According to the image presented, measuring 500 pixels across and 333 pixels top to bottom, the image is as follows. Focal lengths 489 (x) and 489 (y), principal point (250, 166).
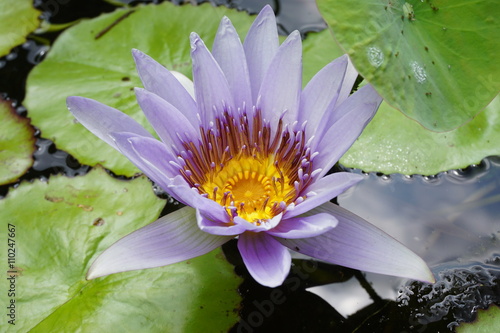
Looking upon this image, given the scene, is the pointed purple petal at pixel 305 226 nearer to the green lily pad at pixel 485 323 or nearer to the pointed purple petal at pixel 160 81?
the pointed purple petal at pixel 160 81

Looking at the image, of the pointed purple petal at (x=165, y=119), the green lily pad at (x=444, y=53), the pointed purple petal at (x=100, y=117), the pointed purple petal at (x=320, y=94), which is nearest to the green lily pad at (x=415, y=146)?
the green lily pad at (x=444, y=53)

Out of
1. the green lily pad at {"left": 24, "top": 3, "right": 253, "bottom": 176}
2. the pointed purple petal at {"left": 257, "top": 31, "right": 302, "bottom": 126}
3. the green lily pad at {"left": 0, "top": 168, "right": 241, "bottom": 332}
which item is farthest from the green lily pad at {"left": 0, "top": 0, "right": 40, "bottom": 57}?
the pointed purple petal at {"left": 257, "top": 31, "right": 302, "bottom": 126}

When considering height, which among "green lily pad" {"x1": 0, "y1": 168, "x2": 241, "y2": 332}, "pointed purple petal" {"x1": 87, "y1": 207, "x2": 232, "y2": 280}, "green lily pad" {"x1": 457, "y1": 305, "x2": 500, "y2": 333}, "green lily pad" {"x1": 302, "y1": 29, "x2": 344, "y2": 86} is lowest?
"green lily pad" {"x1": 0, "y1": 168, "x2": 241, "y2": 332}

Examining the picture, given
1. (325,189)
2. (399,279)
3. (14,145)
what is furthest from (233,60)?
(14,145)

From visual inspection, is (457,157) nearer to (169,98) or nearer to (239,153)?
(239,153)

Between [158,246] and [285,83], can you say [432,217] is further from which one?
[158,246]

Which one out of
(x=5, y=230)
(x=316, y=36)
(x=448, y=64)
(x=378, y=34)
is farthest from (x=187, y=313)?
(x=316, y=36)

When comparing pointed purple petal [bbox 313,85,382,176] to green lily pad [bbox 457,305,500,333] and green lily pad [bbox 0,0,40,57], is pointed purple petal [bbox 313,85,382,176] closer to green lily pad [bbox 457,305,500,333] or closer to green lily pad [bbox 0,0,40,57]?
green lily pad [bbox 457,305,500,333]
